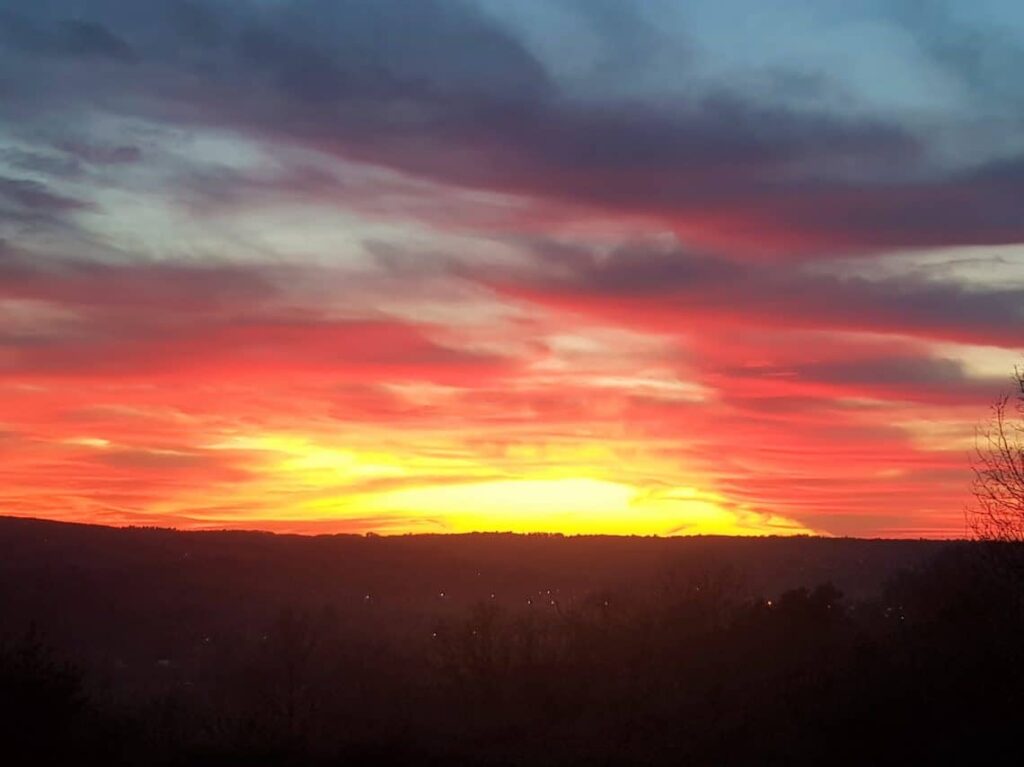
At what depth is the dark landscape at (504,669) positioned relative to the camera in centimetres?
2598

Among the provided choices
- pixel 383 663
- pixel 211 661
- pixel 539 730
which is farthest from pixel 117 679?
pixel 539 730

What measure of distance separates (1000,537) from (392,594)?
72456 mm

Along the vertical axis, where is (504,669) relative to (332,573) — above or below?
below

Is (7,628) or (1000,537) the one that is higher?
(1000,537)

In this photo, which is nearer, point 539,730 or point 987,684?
point 987,684

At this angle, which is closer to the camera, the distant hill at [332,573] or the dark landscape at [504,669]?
the dark landscape at [504,669]

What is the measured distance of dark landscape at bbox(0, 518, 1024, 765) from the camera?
25984 mm

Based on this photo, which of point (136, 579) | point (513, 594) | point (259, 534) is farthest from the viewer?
point (259, 534)

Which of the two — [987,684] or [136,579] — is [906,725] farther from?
[136,579]

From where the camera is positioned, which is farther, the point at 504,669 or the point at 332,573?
the point at 332,573

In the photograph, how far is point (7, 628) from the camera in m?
63.7

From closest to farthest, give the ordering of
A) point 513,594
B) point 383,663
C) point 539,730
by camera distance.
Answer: point 539,730, point 383,663, point 513,594

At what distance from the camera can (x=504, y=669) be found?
139ft

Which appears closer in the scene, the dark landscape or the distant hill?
the dark landscape
